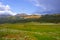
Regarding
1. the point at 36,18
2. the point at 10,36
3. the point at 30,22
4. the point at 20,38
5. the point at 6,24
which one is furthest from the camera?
the point at 36,18

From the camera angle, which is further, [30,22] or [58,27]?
[30,22]

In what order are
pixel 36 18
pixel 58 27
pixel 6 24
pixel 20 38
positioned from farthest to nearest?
pixel 36 18 < pixel 6 24 < pixel 58 27 < pixel 20 38

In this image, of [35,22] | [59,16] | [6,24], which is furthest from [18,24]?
[59,16]

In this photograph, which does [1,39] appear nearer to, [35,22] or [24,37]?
[24,37]

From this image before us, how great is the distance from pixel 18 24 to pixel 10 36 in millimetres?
14315

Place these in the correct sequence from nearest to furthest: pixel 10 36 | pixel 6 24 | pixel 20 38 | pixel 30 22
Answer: pixel 20 38 → pixel 10 36 → pixel 6 24 → pixel 30 22

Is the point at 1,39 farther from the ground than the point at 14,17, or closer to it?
closer to it

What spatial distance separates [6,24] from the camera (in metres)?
34.8

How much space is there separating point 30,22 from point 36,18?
4066mm

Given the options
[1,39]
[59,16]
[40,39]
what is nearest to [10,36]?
[1,39]

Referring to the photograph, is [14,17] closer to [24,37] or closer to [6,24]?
[6,24]

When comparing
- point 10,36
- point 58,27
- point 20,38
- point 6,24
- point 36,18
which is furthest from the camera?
point 36,18

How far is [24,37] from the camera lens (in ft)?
65.0

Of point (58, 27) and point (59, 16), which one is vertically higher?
point (59, 16)
